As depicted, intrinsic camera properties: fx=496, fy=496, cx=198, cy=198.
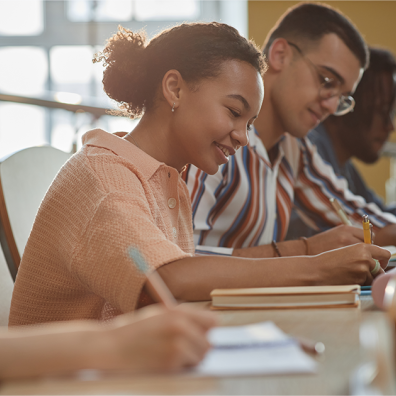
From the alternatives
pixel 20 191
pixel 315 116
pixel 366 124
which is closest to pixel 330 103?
pixel 315 116

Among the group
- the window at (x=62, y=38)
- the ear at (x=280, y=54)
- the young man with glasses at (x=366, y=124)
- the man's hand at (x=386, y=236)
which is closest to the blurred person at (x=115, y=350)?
the man's hand at (x=386, y=236)

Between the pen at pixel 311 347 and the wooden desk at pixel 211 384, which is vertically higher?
the wooden desk at pixel 211 384

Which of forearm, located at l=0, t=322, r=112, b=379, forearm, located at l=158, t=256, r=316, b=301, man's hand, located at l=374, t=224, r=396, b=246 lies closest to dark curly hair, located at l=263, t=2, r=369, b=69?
man's hand, located at l=374, t=224, r=396, b=246

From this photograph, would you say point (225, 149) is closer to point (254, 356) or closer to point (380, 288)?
point (380, 288)

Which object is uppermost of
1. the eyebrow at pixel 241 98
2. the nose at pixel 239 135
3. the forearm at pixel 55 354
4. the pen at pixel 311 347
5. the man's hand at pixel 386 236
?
the eyebrow at pixel 241 98

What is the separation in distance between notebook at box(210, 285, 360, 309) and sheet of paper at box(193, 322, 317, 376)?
0.54 ft

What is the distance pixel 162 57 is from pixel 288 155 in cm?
85

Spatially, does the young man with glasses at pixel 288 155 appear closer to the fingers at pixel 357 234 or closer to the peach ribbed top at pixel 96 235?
the fingers at pixel 357 234

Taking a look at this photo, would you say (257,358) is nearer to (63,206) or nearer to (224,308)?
(224,308)

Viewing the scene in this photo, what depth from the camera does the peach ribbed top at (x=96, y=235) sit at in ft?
2.26

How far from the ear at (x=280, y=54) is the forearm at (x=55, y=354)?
1.42 meters

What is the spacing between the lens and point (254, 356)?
1.38ft

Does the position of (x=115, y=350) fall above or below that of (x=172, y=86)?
below

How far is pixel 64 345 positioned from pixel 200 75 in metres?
0.72
